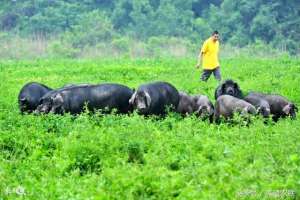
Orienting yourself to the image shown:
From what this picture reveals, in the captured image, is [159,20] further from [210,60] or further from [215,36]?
[210,60]

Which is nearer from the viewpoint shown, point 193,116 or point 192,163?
point 192,163

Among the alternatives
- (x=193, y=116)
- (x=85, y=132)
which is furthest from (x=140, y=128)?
(x=193, y=116)

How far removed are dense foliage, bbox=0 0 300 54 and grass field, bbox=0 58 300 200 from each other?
29659mm

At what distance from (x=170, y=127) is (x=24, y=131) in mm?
2397

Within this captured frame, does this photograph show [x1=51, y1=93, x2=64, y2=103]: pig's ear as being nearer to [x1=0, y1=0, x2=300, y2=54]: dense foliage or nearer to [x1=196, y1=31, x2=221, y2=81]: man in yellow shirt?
[x1=196, y1=31, x2=221, y2=81]: man in yellow shirt

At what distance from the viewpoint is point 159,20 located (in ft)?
148

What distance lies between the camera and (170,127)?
10922mm

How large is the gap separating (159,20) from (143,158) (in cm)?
3704

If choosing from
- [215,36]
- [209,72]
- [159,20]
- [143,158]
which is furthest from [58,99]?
[159,20]

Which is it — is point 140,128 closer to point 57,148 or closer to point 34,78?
point 57,148

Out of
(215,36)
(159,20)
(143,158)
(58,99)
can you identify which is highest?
(215,36)

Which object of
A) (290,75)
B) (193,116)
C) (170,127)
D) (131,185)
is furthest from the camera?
(290,75)

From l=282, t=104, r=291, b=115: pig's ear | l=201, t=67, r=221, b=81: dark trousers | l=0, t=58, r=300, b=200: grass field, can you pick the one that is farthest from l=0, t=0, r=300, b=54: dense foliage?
l=0, t=58, r=300, b=200: grass field

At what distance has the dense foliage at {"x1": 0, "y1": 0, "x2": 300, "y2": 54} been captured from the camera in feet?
135
